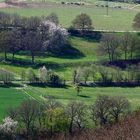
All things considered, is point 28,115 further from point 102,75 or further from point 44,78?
point 102,75

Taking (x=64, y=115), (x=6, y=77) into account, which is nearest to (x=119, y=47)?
(x=6, y=77)

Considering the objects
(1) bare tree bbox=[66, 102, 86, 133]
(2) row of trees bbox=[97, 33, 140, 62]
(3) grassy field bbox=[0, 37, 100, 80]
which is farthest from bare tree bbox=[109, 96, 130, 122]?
(2) row of trees bbox=[97, 33, 140, 62]

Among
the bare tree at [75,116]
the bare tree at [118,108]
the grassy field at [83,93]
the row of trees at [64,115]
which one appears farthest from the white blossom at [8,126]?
the grassy field at [83,93]

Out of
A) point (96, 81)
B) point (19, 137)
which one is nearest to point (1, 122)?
point (19, 137)

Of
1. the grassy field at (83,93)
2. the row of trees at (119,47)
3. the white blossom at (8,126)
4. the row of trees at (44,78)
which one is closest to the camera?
the white blossom at (8,126)

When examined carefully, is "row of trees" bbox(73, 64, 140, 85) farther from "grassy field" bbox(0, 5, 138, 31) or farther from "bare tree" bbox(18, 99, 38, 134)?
"grassy field" bbox(0, 5, 138, 31)

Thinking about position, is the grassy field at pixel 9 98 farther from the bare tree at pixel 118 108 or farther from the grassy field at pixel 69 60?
the bare tree at pixel 118 108
